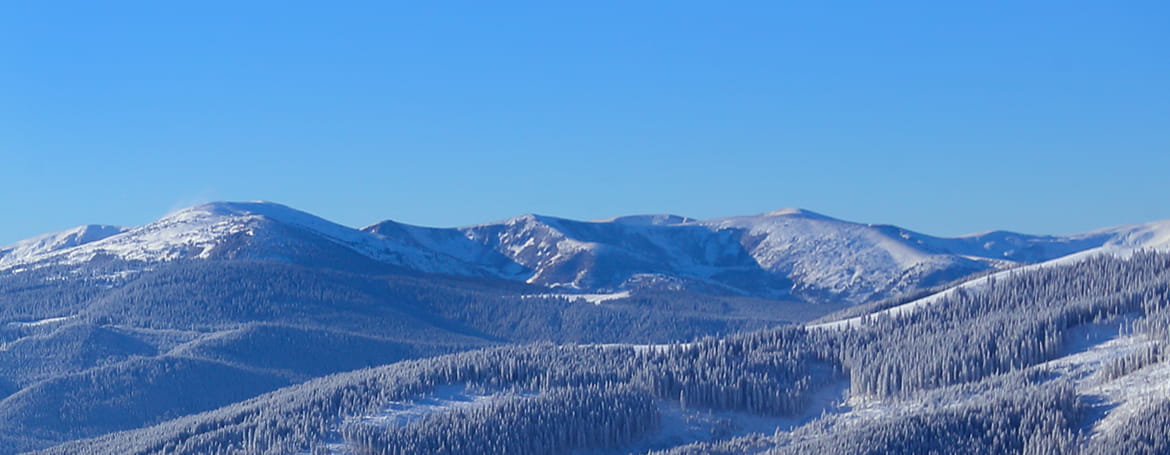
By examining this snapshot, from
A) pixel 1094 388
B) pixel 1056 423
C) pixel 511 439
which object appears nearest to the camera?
pixel 1056 423

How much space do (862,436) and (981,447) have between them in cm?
1194

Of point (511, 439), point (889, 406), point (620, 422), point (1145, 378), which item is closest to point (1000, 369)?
point (889, 406)

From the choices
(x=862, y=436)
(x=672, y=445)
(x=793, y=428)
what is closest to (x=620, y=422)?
(x=672, y=445)

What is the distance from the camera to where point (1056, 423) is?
16388cm

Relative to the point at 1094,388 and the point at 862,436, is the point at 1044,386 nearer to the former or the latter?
the point at 1094,388

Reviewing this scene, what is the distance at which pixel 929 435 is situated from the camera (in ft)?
558

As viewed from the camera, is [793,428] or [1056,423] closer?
[1056,423]

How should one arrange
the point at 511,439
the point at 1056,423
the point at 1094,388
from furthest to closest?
1. the point at 511,439
2. the point at 1094,388
3. the point at 1056,423

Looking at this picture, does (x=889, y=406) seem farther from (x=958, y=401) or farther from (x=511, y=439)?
(x=511, y=439)

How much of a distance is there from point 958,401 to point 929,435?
52.4 ft

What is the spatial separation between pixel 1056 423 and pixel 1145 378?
45.7 ft

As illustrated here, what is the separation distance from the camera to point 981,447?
16562 cm

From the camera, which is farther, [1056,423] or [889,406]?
[889,406]

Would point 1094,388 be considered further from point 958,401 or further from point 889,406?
point 889,406
